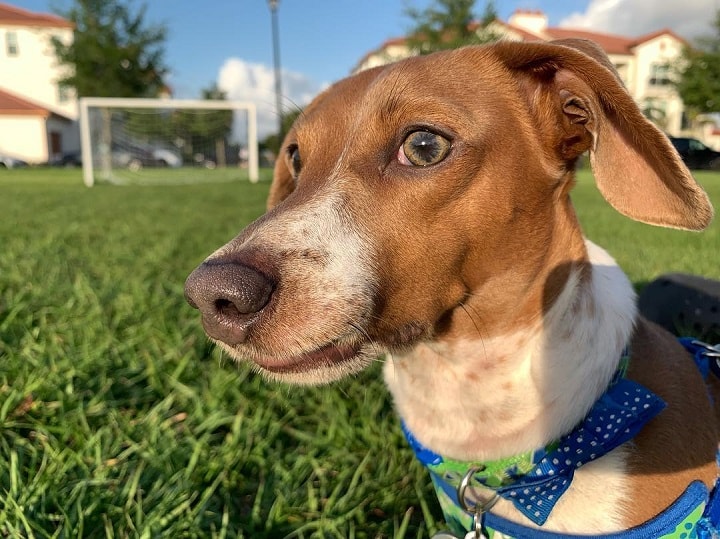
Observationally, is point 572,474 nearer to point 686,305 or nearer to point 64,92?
point 686,305

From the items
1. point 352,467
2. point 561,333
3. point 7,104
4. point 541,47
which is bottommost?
point 352,467

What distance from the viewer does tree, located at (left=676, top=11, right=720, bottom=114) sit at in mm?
16438

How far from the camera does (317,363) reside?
172cm

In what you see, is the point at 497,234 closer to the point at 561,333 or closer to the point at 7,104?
the point at 561,333

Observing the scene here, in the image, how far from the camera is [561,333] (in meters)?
1.93

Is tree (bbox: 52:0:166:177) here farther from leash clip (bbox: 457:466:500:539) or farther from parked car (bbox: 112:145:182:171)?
leash clip (bbox: 457:466:500:539)

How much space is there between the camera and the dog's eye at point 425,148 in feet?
5.86

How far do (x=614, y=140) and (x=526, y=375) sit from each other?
30.5 inches

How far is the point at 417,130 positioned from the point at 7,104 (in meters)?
58.5

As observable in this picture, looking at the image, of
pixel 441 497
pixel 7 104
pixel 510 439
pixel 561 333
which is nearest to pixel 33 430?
pixel 441 497

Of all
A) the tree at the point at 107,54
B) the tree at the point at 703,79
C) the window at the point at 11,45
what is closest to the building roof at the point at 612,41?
the tree at the point at 703,79

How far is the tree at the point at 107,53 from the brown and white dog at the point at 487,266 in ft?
122

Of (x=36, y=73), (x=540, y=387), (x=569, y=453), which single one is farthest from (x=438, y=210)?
(x=36, y=73)

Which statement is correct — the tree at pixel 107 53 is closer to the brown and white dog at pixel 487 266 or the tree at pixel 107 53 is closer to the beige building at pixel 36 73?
the beige building at pixel 36 73
